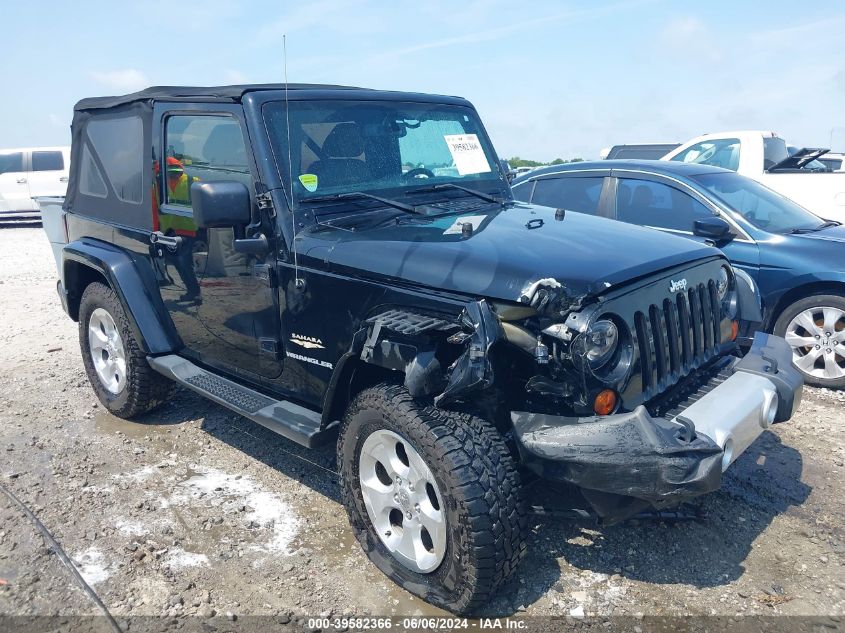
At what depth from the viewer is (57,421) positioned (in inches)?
191

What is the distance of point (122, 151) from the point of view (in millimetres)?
4531

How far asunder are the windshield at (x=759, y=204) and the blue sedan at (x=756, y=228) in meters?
0.01

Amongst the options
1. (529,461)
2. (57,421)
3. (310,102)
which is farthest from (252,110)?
(57,421)

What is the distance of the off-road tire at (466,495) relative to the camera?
2.56m

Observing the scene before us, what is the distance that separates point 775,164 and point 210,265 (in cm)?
754

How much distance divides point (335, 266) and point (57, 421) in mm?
2918

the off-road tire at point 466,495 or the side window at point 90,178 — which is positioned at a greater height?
the side window at point 90,178

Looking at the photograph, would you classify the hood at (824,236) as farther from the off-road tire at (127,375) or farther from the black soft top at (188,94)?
the off-road tire at (127,375)

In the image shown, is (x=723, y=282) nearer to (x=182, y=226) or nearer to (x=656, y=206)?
(x=656, y=206)

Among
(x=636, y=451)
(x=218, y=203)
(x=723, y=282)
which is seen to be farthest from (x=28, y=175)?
(x=636, y=451)

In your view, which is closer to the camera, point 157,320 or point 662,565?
point 662,565

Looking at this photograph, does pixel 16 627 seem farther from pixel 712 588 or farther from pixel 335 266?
pixel 712 588

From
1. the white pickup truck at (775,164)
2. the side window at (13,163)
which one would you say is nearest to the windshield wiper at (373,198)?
the white pickup truck at (775,164)

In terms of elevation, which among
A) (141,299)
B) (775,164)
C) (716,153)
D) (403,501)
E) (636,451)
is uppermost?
(716,153)
